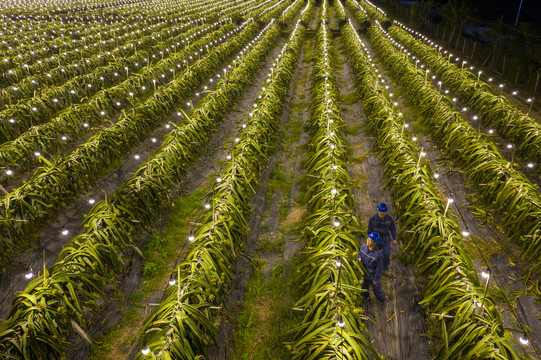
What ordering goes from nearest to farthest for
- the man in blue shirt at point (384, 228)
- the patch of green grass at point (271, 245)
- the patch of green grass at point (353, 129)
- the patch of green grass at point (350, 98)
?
the man in blue shirt at point (384, 228), the patch of green grass at point (271, 245), the patch of green grass at point (353, 129), the patch of green grass at point (350, 98)

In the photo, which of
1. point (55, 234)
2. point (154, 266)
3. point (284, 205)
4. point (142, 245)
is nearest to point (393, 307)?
point (284, 205)

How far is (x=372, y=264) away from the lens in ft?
12.2

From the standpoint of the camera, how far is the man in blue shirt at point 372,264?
12.0ft

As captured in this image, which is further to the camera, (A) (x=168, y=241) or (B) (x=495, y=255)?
(A) (x=168, y=241)

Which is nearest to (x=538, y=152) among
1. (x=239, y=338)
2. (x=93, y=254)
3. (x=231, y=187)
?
(x=231, y=187)

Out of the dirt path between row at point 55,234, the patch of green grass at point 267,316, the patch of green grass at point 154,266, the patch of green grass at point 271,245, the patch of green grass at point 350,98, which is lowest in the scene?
the patch of green grass at point 267,316

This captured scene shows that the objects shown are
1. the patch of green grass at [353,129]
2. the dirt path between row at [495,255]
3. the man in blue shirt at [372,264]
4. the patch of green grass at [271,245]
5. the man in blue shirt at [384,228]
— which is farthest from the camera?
the patch of green grass at [353,129]

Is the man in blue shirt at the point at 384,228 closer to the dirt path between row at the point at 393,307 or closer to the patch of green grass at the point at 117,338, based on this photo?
the dirt path between row at the point at 393,307

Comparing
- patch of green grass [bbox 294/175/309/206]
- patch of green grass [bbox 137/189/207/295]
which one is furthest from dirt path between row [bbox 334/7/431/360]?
patch of green grass [bbox 137/189/207/295]

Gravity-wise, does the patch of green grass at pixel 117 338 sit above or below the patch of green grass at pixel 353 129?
below

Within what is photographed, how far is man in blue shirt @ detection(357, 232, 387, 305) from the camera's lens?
3646 mm

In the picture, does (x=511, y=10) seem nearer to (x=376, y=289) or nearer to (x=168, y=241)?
(x=376, y=289)

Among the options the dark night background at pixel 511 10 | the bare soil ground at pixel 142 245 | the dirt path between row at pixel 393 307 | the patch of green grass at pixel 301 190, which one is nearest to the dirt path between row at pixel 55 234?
the bare soil ground at pixel 142 245

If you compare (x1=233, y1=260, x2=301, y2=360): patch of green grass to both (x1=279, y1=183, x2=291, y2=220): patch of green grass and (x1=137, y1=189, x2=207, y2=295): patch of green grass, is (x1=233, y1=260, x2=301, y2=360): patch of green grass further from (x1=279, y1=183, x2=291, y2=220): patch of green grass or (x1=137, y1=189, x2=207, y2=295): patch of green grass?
(x1=137, y1=189, x2=207, y2=295): patch of green grass
